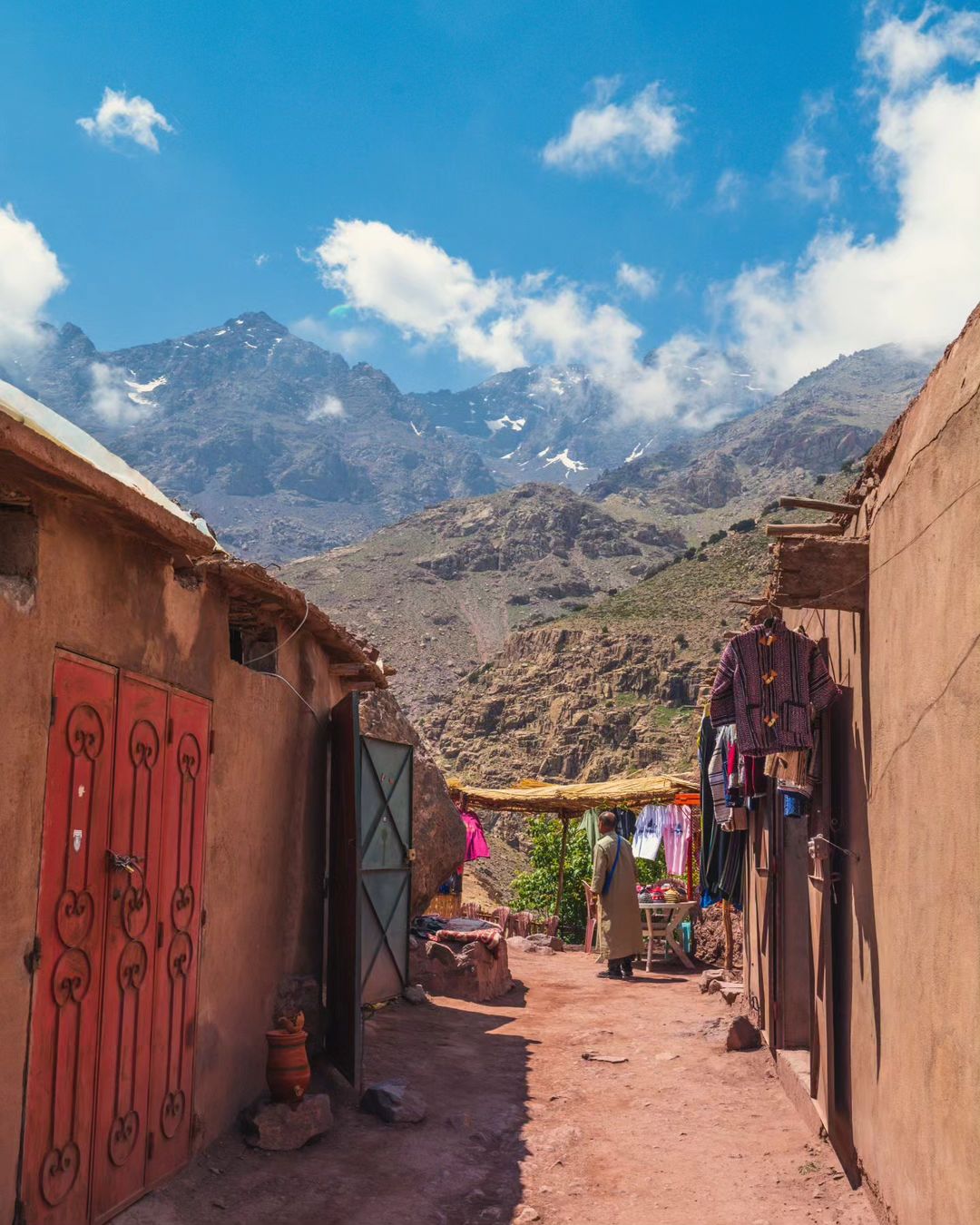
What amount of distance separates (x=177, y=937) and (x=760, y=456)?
158 m

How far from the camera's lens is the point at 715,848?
1103cm

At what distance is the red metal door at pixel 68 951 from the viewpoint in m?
4.06

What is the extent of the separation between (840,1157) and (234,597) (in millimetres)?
4487

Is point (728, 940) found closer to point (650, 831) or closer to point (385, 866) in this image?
point (385, 866)

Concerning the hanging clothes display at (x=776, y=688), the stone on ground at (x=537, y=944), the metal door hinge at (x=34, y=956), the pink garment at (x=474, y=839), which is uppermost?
the hanging clothes display at (x=776, y=688)

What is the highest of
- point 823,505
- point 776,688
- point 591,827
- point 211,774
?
point 823,505

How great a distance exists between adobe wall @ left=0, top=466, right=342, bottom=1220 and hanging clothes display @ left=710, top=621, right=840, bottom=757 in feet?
9.18

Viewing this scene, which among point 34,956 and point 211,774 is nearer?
point 34,956

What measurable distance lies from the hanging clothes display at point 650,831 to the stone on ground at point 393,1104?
1221 cm

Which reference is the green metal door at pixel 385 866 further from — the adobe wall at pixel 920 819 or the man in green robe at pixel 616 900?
the adobe wall at pixel 920 819

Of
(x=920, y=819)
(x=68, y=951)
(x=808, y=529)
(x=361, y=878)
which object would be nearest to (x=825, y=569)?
(x=808, y=529)

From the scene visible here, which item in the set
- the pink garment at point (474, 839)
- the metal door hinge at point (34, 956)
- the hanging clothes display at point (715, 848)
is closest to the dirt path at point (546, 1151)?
the metal door hinge at point (34, 956)

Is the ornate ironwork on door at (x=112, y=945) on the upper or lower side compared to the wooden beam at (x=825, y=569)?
lower

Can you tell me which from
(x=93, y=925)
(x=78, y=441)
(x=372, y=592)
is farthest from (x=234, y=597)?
(x=372, y=592)
